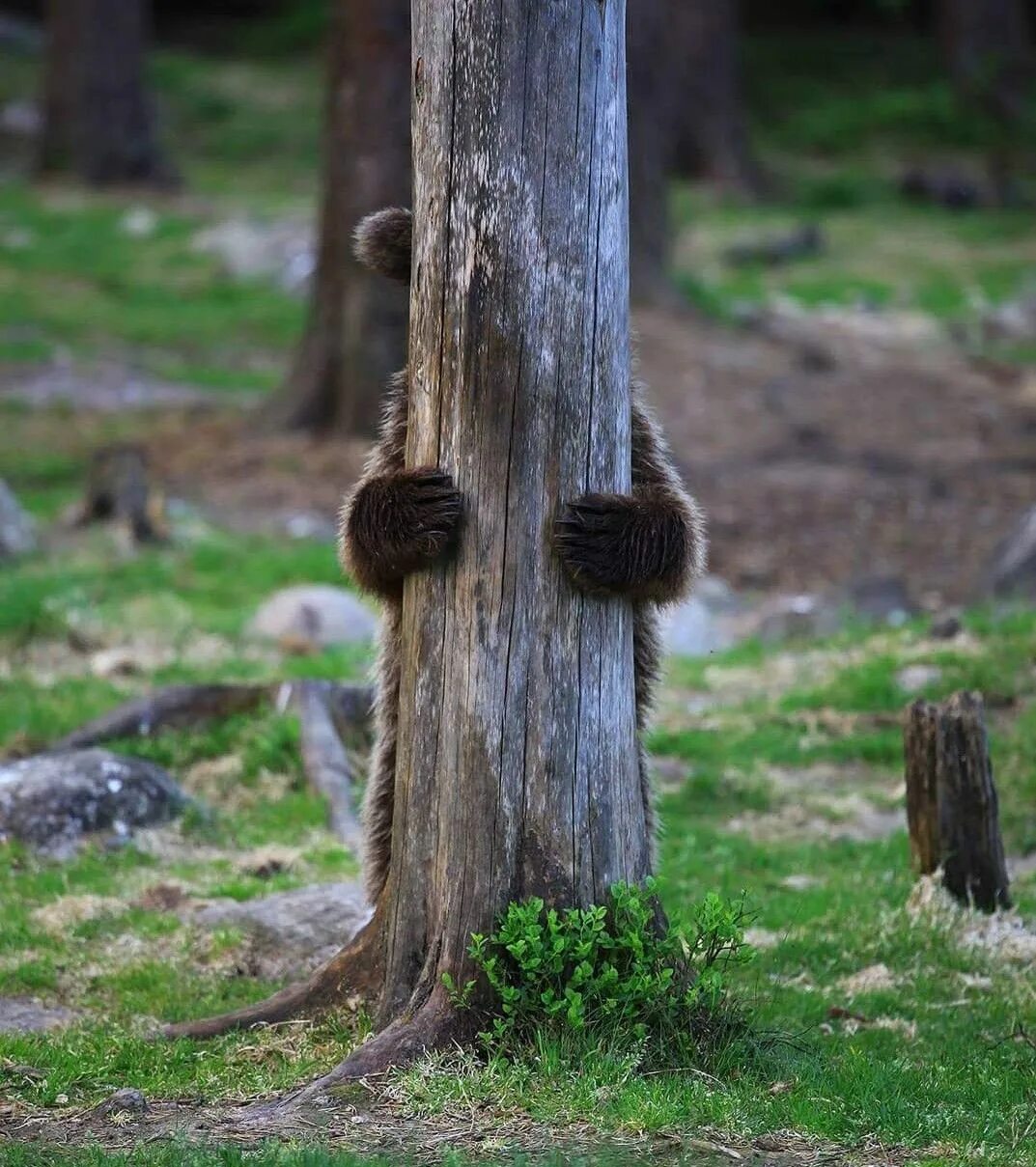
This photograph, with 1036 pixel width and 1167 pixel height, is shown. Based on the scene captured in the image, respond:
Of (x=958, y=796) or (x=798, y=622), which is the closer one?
(x=958, y=796)

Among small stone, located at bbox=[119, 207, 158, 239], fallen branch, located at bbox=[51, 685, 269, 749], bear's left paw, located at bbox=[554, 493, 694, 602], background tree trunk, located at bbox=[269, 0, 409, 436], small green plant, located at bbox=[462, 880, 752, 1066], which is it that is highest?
small stone, located at bbox=[119, 207, 158, 239]

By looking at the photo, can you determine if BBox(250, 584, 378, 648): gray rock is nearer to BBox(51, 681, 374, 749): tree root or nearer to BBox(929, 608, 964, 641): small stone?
BBox(51, 681, 374, 749): tree root

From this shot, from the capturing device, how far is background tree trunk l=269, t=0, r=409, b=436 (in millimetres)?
13266

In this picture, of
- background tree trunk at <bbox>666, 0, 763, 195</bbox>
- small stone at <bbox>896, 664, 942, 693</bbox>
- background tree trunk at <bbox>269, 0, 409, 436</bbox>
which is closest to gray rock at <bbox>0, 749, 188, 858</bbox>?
small stone at <bbox>896, 664, 942, 693</bbox>

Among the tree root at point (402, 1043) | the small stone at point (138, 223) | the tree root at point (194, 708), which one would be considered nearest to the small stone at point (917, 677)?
the tree root at point (194, 708)

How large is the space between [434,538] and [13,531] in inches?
299

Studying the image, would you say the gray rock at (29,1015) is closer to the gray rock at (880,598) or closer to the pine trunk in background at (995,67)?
the gray rock at (880,598)

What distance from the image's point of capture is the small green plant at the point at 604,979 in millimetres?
4605

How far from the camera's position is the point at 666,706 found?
948 cm

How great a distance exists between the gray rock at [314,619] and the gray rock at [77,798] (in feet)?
8.68

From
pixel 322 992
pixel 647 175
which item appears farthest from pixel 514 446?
pixel 647 175

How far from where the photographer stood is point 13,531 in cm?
1160

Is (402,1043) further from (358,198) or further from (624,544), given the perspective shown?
(358,198)

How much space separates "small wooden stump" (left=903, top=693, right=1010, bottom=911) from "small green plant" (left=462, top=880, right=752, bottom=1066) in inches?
77.5
